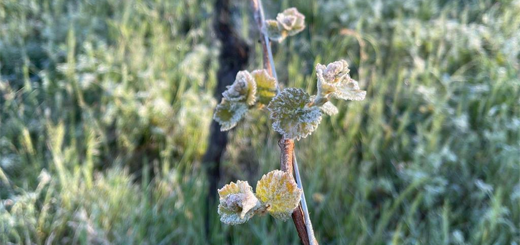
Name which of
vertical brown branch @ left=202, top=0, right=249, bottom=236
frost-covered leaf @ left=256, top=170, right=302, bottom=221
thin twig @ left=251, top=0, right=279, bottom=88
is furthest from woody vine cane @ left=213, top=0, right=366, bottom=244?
vertical brown branch @ left=202, top=0, right=249, bottom=236

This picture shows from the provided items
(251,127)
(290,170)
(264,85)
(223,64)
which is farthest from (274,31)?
(251,127)

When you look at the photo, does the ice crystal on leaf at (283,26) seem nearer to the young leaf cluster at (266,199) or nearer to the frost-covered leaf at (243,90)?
the frost-covered leaf at (243,90)

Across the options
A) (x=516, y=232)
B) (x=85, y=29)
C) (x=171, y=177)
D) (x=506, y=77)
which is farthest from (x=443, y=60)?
(x=85, y=29)

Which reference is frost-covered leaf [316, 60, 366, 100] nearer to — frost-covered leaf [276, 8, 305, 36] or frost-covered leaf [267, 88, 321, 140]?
frost-covered leaf [267, 88, 321, 140]

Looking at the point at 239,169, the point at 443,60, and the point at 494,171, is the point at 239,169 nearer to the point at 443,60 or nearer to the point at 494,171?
the point at 494,171

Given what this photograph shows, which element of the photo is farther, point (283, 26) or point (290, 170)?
point (283, 26)

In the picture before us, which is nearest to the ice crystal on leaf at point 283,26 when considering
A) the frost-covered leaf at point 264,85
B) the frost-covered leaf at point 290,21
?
the frost-covered leaf at point 290,21

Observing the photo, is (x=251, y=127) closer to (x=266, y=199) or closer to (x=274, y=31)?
(x=274, y=31)
